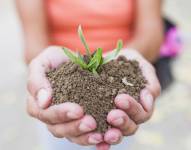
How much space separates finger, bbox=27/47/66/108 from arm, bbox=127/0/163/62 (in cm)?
54

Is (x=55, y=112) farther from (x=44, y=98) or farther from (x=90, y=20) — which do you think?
(x=90, y=20)

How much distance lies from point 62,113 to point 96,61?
15 cm

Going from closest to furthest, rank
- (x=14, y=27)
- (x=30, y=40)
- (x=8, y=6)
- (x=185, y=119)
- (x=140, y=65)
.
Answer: (x=140, y=65)
(x=30, y=40)
(x=185, y=119)
(x=14, y=27)
(x=8, y=6)

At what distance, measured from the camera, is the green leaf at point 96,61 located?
3.44 feet

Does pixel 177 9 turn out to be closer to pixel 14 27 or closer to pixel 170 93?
pixel 170 93

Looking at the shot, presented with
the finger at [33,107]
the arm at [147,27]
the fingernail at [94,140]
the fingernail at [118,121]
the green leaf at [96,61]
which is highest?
the arm at [147,27]

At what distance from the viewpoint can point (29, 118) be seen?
244cm

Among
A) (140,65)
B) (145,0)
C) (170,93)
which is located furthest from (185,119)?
(140,65)

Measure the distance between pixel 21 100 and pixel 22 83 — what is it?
15 centimetres

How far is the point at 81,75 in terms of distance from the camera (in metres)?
1.07

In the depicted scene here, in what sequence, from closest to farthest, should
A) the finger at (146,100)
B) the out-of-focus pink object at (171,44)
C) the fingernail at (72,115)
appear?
the fingernail at (72,115)
the finger at (146,100)
the out-of-focus pink object at (171,44)

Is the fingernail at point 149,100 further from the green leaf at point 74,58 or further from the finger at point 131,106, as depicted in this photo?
the green leaf at point 74,58

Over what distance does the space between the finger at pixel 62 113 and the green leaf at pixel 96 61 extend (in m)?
0.13

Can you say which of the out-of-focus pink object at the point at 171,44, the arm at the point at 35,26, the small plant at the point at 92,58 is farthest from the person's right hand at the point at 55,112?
the out-of-focus pink object at the point at 171,44
